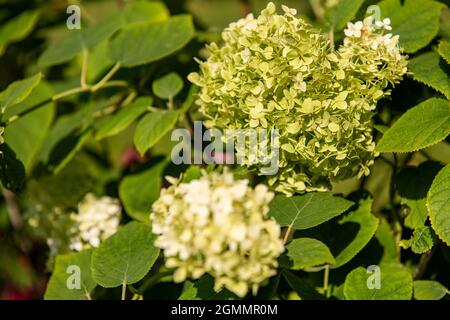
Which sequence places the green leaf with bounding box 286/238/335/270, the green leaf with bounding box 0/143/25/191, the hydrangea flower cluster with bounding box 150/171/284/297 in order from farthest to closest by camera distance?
1. the green leaf with bounding box 0/143/25/191
2. the green leaf with bounding box 286/238/335/270
3. the hydrangea flower cluster with bounding box 150/171/284/297

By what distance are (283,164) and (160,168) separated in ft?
1.63

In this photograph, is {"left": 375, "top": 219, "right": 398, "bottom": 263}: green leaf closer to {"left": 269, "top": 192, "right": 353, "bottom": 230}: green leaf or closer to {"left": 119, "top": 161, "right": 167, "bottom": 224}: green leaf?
{"left": 269, "top": 192, "right": 353, "bottom": 230}: green leaf

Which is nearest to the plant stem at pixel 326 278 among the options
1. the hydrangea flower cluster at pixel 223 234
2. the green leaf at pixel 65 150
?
the hydrangea flower cluster at pixel 223 234

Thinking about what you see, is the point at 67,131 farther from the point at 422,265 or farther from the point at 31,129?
the point at 422,265

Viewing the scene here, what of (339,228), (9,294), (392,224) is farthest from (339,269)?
(9,294)

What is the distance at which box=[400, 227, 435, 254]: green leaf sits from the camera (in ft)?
3.90

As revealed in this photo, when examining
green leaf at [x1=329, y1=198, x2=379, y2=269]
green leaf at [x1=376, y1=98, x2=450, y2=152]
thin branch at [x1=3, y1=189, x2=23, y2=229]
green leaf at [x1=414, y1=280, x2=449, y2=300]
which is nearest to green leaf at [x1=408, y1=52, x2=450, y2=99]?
green leaf at [x1=376, y1=98, x2=450, y2=152]

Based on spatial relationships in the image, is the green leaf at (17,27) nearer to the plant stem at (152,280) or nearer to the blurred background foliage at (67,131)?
the blurred background foliage at (67,131)

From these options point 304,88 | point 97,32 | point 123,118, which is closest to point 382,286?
point 304,88

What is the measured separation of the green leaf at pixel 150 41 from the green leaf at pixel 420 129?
0.54 m

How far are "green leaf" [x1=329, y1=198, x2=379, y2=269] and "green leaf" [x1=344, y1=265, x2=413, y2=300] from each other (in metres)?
0.05

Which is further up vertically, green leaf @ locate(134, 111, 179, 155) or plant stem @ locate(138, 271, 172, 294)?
green leaf @ locate(134, 111, 179, 155)

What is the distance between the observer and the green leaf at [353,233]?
4.19 feet
